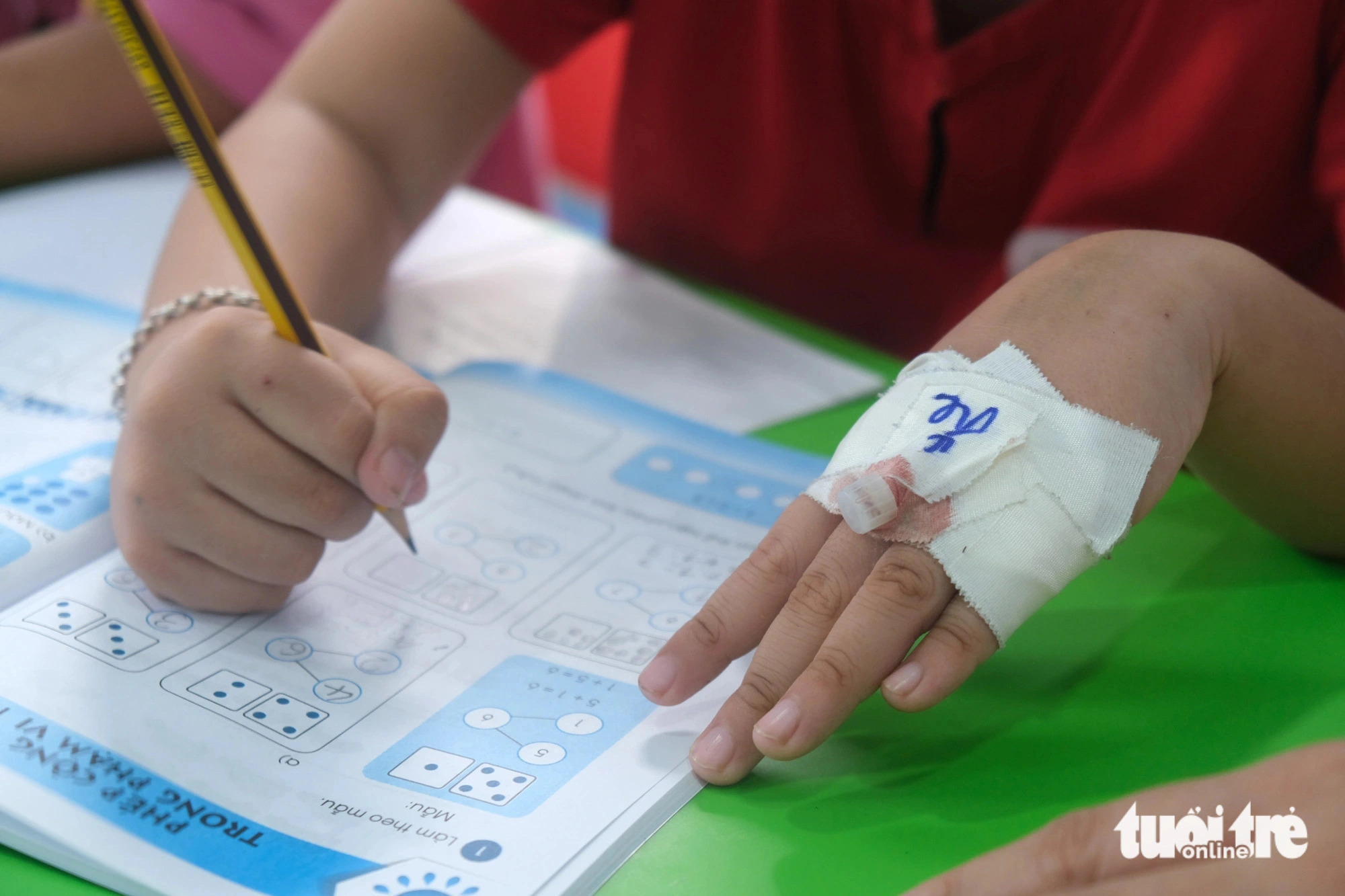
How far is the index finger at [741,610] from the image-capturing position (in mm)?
462

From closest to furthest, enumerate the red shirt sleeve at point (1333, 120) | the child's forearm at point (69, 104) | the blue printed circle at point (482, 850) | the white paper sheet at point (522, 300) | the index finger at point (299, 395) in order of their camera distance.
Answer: the blue printed circle at point (482, 850) < the index finger at point (299, 395) < the red shirt sleeve at point (1333, 120) < the white paper sheet at point (522, 300) < the child's forearm at point (69, 104)

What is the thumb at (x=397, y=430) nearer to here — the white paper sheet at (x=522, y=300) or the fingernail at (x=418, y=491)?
the fingernail at (x=418, y=491)

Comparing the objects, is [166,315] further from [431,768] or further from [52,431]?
[431,768]

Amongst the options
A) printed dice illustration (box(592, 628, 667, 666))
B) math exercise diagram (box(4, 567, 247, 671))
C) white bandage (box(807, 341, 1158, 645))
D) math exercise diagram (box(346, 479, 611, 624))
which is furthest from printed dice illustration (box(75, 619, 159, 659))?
white bandage (box(807, 341, 1158, 645))

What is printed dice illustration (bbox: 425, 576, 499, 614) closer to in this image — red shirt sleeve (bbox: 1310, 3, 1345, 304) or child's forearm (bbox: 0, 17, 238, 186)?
red shirt sleeve (bbox: 1310, 3, 1345, 304)

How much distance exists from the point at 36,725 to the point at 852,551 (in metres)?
0.34

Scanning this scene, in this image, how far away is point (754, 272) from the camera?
3.12ft

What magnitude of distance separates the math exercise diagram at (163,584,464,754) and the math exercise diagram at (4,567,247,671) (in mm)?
19

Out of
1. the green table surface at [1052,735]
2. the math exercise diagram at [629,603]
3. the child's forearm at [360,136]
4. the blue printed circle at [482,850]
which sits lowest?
the green table surface at [1052,735]

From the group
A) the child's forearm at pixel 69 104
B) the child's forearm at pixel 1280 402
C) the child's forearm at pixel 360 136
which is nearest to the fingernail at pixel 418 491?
the child's forearm at pixel 360 136

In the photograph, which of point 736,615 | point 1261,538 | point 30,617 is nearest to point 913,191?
point 1261,538

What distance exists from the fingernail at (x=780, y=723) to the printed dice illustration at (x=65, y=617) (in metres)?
0.31

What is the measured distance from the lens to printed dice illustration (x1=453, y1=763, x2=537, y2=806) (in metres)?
0.42

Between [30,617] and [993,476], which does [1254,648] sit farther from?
[30,617]
